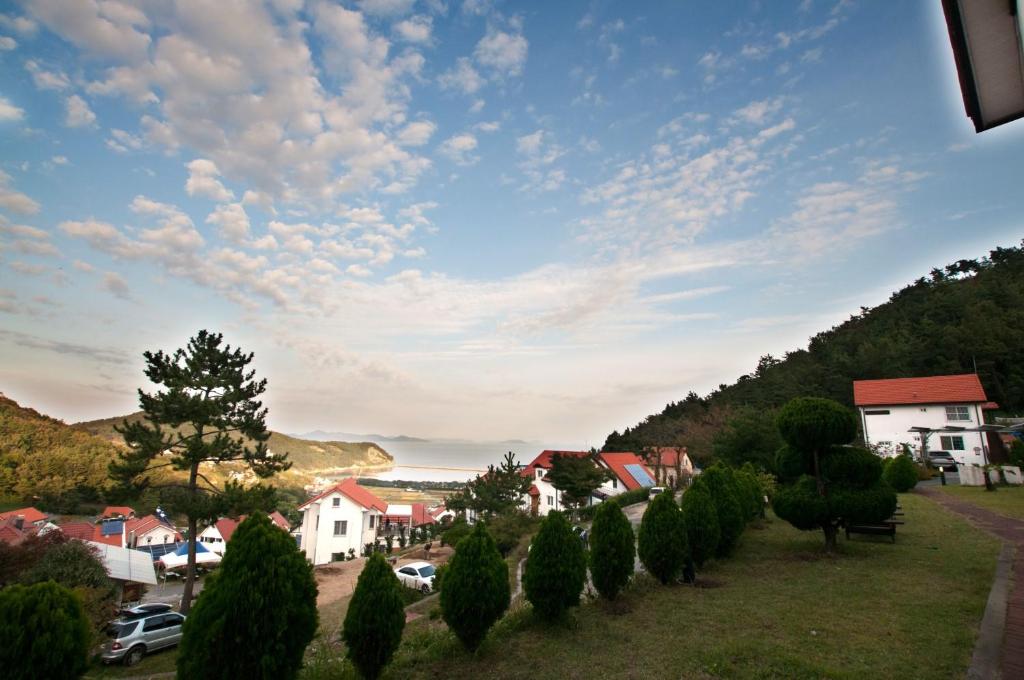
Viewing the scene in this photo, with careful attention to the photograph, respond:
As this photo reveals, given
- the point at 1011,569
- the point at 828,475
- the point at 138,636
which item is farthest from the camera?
the point at 138,636

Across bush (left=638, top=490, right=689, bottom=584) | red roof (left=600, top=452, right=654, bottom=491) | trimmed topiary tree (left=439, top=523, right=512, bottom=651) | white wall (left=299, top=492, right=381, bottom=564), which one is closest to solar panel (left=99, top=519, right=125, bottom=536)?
white wall (left=299, top=492, right=381, bottom=564)

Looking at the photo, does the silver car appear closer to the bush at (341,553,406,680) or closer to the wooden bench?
the bush at (341,553,406,680)

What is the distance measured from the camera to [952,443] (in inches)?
1292

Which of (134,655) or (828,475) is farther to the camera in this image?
(134,655)

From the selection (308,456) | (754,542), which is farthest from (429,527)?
(308,456)

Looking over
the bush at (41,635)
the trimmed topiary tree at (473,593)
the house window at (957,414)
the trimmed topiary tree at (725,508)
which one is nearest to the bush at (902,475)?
the trimmed topiary tree at (725,508)

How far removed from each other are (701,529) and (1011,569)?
17.9 ft

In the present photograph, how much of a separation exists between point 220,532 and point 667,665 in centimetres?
5883

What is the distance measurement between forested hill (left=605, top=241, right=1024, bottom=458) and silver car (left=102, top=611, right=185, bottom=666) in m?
31.1

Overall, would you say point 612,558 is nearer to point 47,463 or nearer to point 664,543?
point 664,543

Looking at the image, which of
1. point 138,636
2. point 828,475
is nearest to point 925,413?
point 828,475

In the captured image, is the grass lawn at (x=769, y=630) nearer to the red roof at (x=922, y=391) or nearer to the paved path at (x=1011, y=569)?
the paved path at (x=1011, y=569)

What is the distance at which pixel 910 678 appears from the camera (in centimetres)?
508

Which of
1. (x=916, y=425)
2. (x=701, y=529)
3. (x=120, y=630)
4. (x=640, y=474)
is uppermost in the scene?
(x=916, y=425)
